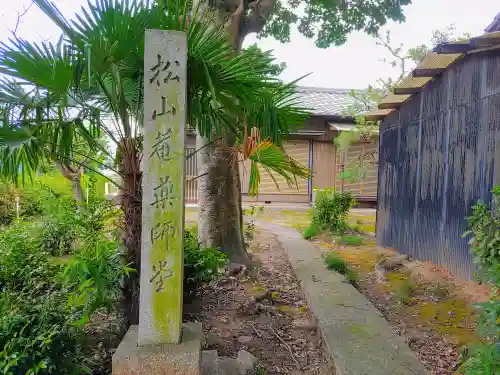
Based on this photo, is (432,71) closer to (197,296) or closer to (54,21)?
(197,296)

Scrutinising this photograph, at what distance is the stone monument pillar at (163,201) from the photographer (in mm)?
2225

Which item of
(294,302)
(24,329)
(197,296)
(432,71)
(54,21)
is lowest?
(294,302)

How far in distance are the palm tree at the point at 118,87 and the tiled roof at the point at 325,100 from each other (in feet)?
38.0

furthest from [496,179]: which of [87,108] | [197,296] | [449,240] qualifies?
[87,108]

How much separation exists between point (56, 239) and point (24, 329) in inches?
157

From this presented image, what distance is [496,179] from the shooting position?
4.41m

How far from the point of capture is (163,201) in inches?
88.8

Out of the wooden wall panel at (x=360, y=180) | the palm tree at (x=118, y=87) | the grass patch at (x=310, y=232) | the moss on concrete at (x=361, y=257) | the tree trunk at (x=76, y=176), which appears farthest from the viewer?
the wooden wall panel at (x=360, y=180)

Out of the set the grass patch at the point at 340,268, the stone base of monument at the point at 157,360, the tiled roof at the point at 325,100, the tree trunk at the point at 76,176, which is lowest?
the grass patch at the point at 340,268

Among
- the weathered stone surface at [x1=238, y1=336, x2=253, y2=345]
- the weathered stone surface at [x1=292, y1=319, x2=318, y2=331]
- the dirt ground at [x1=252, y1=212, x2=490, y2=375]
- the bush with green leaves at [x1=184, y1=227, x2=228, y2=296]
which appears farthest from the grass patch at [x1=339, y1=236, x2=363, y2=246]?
the bush with green leaves at [x1=184, y1=227, x2=228, y2=296]

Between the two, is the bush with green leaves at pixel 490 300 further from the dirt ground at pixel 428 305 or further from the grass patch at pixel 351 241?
the grass patch at pixel 351 241

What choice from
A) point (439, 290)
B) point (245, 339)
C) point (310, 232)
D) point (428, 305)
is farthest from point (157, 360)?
point (310, 232)

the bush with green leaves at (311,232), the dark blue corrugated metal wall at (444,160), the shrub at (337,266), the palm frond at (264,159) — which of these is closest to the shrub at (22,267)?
the palm frond at (264,159)

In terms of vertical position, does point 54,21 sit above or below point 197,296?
above
